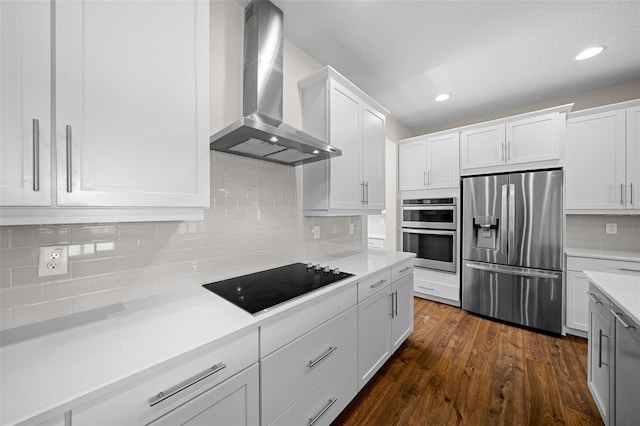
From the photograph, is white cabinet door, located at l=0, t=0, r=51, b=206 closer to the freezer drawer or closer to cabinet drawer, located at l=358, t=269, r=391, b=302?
cabinet drawer, located at l=358, t=269, r=391, b=302

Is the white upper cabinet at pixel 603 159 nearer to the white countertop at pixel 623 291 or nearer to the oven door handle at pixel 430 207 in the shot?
the oven door handle at pixel 430 207

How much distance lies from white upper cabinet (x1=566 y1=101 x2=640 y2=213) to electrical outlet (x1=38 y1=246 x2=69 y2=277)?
4284 millimetres

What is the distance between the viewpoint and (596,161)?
8.61ft

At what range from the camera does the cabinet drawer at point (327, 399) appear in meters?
1.21

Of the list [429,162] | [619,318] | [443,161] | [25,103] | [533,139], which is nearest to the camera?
[25,103]

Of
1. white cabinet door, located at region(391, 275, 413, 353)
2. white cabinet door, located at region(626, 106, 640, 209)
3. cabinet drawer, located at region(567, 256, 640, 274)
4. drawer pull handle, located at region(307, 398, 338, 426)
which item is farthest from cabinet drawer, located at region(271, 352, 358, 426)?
white cabinet door, located at region(626, 106, 640, 209)

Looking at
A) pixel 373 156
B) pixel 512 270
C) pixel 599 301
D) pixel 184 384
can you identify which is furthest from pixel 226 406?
pixel 512 270

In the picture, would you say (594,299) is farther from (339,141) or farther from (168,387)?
(168,387)

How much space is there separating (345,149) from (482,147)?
2093mm

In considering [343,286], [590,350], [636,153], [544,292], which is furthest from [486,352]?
[636,153]

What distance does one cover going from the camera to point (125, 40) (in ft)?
3.05

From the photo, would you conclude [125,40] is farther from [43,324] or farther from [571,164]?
[571,164]

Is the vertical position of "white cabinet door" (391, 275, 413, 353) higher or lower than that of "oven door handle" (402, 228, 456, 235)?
lower

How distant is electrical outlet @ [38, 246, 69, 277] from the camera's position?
100 centimetres
